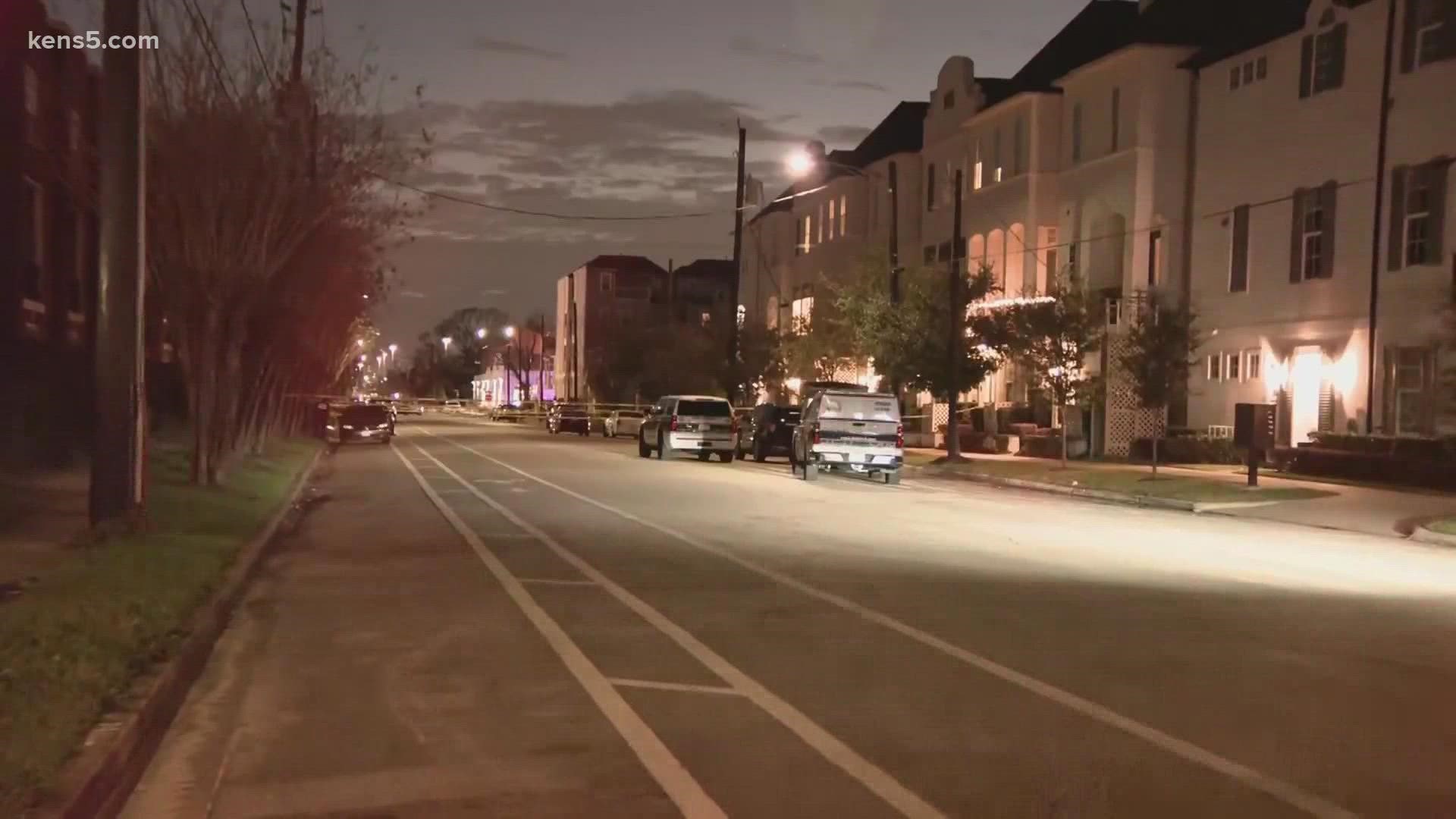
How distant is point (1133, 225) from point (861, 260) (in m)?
10.4

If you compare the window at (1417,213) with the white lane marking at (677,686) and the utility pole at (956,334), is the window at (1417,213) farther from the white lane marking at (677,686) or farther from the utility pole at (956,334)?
the white lane marking at (677,686)

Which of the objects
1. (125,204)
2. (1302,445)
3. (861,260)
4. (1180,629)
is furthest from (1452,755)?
(861,260)

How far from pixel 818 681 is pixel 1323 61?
2762 cm

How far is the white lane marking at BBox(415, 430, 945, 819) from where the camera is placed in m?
6.77

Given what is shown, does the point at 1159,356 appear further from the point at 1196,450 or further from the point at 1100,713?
the point at 1100,713

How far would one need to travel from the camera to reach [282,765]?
7.24 meters

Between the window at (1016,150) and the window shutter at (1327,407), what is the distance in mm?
14473

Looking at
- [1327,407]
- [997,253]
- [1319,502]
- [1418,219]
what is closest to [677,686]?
[1319,502]

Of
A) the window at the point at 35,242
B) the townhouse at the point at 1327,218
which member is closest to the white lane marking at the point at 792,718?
the townhouse at the point at 1327,218

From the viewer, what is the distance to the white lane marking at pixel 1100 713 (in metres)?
6.88

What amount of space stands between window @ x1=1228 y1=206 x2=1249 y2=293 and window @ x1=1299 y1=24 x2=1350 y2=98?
3585 millimetres

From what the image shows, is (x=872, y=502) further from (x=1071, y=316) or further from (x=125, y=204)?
(x=125, y=204)

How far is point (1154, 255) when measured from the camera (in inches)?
1508

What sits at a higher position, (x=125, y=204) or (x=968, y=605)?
(x=125, y=204)
